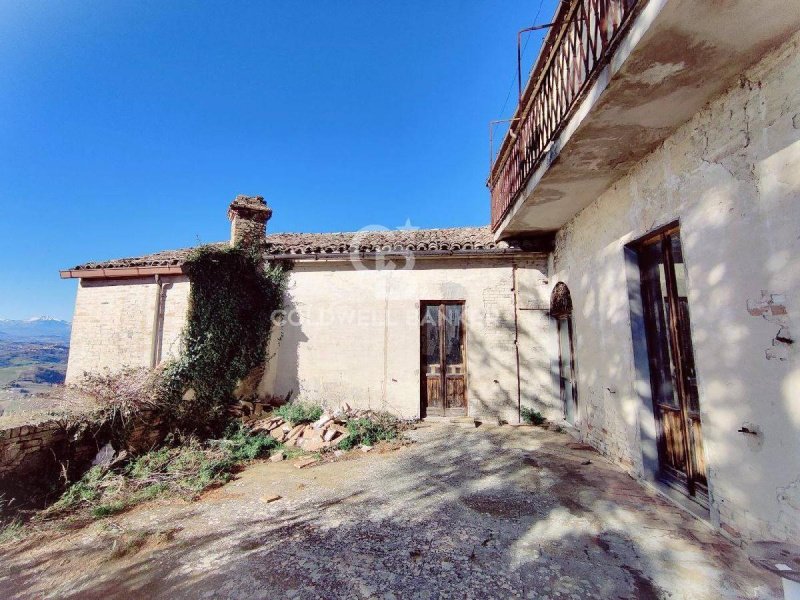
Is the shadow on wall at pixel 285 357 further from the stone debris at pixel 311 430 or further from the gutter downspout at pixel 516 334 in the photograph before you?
the gutter downspout at pixel 516 334

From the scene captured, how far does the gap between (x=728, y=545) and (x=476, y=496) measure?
219cm

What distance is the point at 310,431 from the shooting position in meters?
6.38

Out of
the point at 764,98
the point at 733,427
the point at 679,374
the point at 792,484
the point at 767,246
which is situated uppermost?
the point at 764,98

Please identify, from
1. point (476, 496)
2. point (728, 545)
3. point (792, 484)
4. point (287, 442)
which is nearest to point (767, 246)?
point (792, 484)

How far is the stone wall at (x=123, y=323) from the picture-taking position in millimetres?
7938

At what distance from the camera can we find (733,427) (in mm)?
2928

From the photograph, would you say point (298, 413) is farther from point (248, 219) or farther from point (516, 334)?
point (516, 334)

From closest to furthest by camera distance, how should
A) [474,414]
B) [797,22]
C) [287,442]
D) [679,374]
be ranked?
[797,22], [679,374], [287,442], [474,414]

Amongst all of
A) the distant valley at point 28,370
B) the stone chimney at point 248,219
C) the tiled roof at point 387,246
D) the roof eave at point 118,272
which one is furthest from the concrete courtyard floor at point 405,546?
the roof eave at point 118,272

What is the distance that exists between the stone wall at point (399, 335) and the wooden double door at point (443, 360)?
0.22 m

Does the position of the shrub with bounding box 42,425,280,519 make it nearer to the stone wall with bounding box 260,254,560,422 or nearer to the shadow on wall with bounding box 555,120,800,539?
the stone wall with bounding box 260,254,560,422

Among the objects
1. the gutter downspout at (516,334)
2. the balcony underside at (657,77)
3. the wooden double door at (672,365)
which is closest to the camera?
the balcony underside at (657,77)

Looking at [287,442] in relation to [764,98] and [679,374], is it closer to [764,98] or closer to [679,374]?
[679,374]

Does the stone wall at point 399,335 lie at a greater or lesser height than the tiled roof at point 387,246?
lesser
